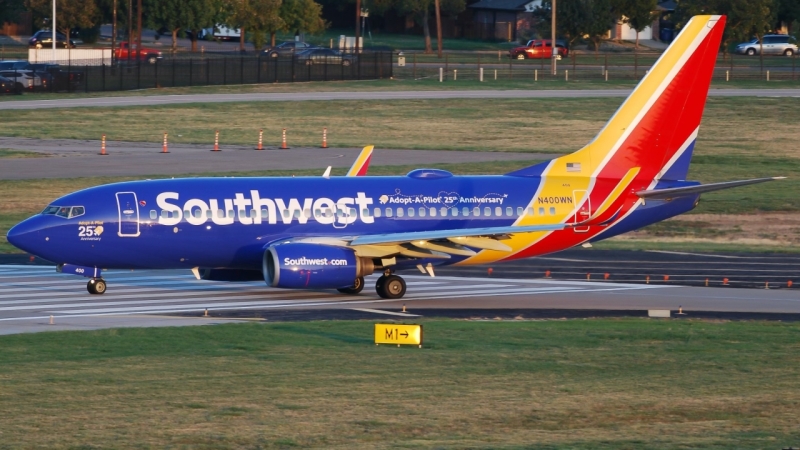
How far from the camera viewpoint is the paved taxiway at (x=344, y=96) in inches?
3848

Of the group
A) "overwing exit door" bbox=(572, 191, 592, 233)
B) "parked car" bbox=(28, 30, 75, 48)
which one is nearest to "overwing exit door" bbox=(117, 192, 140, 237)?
"overwing exit door" bbox=(572, 191, 592, 233)

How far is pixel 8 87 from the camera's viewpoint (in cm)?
10212

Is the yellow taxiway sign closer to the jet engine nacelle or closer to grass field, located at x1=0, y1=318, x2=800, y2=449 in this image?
grass field, located at x1=0, y1=318, x2=800, y2=449

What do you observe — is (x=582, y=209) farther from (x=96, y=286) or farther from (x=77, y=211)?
(x=77, y=211)

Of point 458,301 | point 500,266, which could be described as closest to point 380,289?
point 458,301

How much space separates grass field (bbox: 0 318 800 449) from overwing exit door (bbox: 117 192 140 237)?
6909 mm

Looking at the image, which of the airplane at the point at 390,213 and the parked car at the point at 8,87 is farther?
the parked car at the point at 8,87

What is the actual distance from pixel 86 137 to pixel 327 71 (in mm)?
42990

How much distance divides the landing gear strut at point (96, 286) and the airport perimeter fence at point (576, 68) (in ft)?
281

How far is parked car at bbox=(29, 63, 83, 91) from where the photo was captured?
104500mm

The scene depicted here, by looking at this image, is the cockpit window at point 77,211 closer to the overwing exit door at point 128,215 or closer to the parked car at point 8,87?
the overwing exit door at point 128,215

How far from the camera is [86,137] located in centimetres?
8044

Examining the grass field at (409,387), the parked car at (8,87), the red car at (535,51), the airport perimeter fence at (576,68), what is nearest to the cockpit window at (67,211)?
the grass field at (409,387)

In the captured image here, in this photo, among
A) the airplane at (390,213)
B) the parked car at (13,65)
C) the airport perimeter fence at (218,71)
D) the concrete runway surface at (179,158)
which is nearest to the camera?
the airplane at (390,213)
